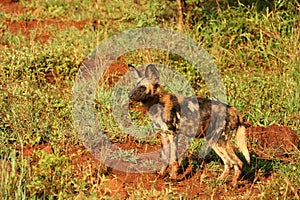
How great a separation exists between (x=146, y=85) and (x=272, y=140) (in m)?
1.89

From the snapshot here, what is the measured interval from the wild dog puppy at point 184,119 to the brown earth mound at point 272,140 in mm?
678

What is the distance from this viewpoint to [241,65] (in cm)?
973

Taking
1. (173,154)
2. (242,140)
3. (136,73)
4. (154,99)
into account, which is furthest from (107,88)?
(242,140)

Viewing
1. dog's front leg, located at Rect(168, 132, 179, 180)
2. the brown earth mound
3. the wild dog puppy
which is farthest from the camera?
the brown earth mound

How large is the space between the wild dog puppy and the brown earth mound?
68cm

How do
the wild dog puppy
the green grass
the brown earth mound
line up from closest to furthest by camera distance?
the green grass
the wild dog puppy
the brown earth mound

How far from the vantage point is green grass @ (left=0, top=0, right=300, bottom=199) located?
5488 millimetres

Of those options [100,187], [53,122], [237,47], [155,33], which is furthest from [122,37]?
[100,187]

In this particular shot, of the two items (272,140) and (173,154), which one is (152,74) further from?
(272,140)

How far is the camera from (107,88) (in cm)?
852

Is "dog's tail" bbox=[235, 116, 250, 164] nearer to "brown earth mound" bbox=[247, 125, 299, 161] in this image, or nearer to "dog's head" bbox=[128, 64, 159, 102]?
"brown earth mound" bbox=[247, 125, 299, 161]

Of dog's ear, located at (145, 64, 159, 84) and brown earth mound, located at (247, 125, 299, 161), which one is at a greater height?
dog's ear, located at (145, 64, 159, 84)

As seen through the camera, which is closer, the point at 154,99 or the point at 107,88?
the point at 154,99

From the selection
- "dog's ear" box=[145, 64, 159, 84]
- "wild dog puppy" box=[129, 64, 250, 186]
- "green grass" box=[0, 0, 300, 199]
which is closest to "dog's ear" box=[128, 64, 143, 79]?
"wild dog puppy" box=[129, 64, 250, 186]
